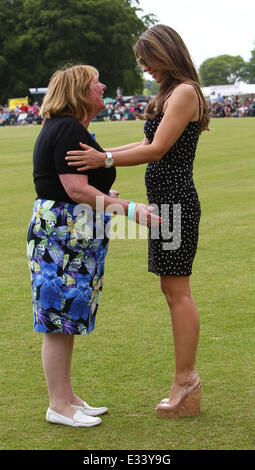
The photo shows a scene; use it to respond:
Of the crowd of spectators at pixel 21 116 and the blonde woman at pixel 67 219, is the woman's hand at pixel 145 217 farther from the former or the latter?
the crowd of spectators at pixel 21 116

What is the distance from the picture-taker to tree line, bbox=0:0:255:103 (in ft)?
245

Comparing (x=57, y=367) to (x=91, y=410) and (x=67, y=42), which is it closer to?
(x=91, y=410)

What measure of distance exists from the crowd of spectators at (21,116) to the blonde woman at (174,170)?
1810 inches

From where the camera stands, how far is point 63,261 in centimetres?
372

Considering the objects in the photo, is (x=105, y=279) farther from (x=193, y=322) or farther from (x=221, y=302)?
(x=193, y=322)

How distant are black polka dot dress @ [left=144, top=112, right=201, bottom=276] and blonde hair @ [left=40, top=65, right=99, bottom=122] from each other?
0.43 m

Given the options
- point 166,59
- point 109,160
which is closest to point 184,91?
point 166,59

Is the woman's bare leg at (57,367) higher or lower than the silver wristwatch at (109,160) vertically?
lower

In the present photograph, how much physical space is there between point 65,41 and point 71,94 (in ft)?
243

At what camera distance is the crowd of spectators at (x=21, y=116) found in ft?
171

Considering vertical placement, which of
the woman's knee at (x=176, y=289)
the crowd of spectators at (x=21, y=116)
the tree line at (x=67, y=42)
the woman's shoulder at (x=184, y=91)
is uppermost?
the woman's shoulder at (x=184, y=91)

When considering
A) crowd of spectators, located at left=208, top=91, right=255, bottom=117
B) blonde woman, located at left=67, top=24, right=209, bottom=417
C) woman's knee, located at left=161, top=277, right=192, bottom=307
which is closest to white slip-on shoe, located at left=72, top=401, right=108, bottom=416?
blonde woman, located at left=67, top=24, right=209, bottom=417

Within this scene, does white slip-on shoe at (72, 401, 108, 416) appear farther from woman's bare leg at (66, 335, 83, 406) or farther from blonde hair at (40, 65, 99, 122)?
blonde hair at (40, 65, 99, 122)

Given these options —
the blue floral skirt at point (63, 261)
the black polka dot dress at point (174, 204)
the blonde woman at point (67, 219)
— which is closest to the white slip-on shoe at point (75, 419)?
the blonde woman at point (67, 219)
